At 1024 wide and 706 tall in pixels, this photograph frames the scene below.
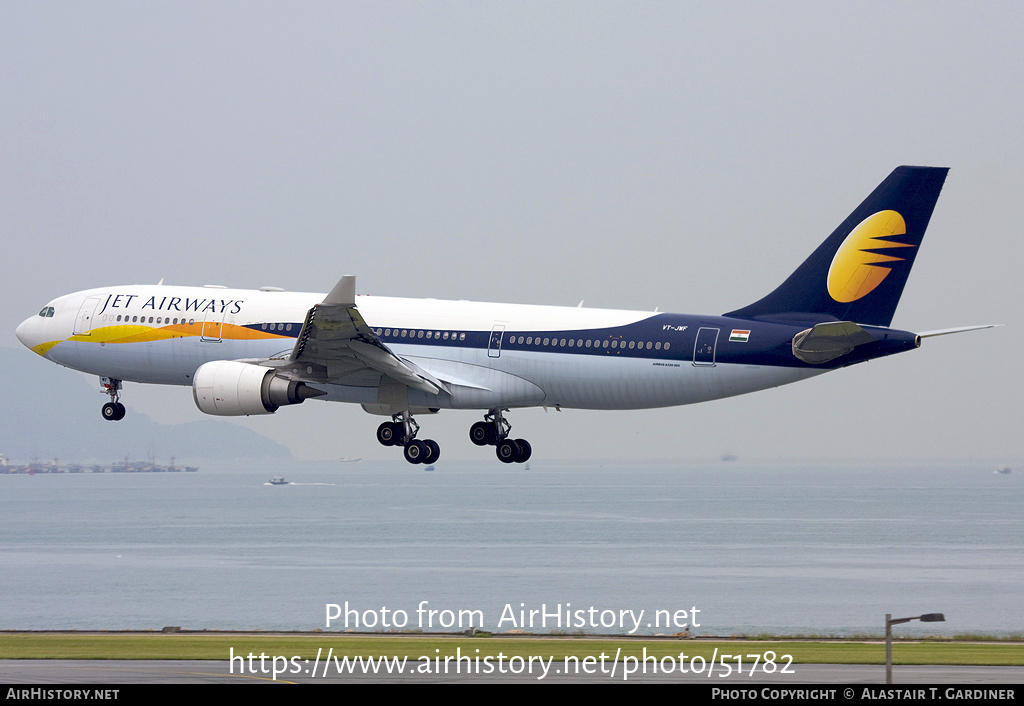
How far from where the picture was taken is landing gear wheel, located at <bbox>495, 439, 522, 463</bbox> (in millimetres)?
49281

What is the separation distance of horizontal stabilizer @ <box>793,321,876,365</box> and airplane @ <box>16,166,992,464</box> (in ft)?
0.15

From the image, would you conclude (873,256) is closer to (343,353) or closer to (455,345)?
(455,345)

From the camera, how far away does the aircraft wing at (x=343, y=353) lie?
4378cm

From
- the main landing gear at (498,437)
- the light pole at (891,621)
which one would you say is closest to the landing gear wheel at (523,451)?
the main landing gear at (498,437)

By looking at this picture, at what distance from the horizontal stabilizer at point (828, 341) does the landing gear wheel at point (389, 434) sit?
1599 cm

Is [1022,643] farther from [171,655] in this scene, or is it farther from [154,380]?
[154,380]

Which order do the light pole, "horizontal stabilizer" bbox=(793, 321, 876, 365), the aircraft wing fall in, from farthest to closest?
the aircraft wing
"horizontal stabilizer" bbox=(793, 321, 876, 365)
the light pole

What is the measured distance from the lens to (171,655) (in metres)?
65.2

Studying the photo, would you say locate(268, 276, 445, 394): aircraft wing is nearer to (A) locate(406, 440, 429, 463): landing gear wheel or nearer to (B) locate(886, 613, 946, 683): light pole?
(A) locate(406, 440, 429, 463): landing gear wheel

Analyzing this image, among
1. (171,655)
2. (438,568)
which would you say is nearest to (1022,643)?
Result: (171,655)

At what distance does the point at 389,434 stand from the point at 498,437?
4393mm

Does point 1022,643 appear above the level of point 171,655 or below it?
above

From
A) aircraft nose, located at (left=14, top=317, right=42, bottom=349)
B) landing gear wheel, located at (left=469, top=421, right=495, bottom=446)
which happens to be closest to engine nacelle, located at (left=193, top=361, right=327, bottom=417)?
landing gear wheel, located at (left=469, top=421, right=495, bottom=446)
